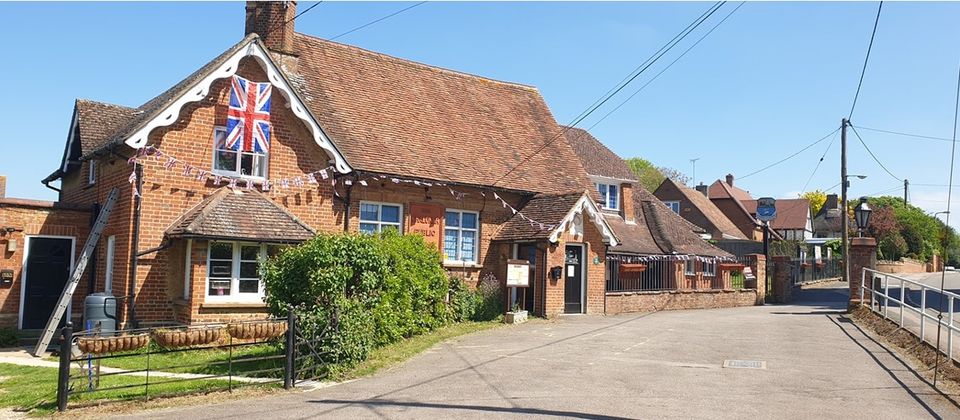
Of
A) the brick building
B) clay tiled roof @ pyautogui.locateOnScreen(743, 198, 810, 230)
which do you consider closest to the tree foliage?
clay tiled roof @ pyautogui.locateOnScreen(743, 198, 810, 230)

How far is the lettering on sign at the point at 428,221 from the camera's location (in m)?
20.9

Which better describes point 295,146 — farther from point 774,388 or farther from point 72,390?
point 774,388

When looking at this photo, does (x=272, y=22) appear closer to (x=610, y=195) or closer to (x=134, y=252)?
(x=134, y=252)

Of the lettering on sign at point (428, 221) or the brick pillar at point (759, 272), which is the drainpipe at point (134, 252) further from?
the brick pillar at point (759, 272)

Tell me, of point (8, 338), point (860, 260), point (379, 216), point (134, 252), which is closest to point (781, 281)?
point (860, 260)

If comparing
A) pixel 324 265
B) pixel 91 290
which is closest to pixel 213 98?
pixel 91 290

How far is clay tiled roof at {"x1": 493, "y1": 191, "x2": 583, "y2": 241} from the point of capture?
21641 millimetres

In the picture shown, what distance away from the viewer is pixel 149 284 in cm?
1631

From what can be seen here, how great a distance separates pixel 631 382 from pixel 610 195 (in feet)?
74.0

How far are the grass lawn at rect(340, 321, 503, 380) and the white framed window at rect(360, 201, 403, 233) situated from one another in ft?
11.0

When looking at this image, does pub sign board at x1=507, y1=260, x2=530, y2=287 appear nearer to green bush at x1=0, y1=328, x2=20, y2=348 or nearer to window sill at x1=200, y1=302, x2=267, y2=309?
window sill at x1=200, y1=302, x2=267, y2=309

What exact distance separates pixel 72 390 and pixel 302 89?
12709mm

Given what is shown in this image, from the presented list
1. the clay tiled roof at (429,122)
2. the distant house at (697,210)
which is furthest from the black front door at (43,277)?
the distant house at (697,210)

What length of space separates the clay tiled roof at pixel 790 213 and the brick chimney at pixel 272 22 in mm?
56686
